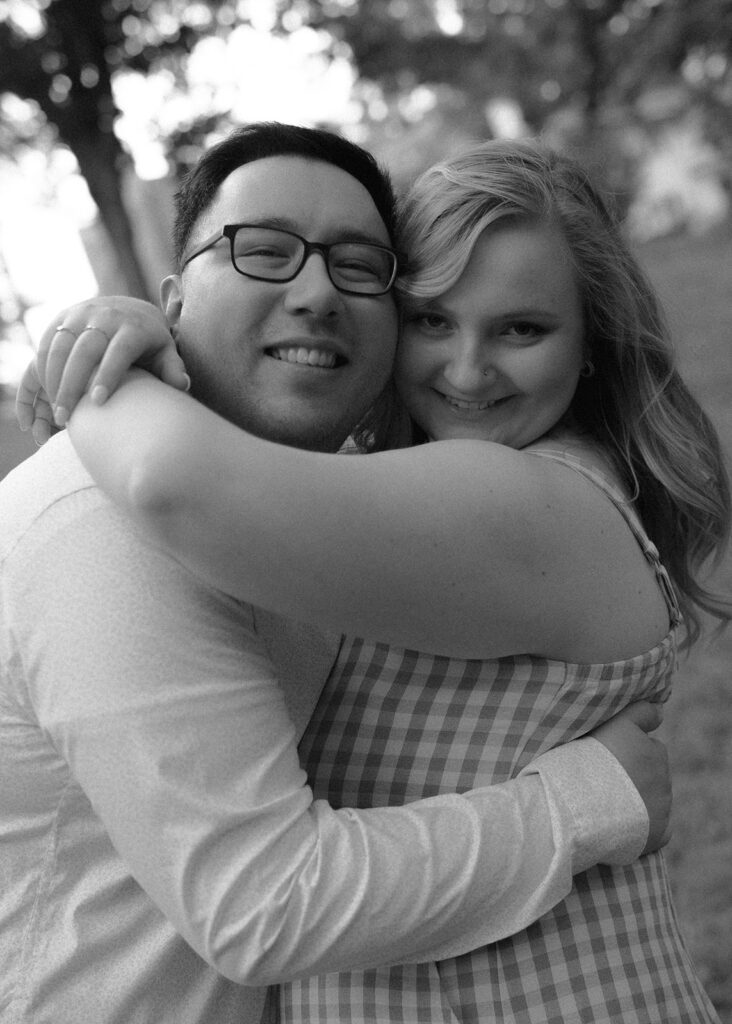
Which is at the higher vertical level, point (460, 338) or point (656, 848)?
point (460, 338)

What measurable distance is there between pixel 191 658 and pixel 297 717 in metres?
0.38

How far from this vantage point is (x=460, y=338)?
2.02 metres

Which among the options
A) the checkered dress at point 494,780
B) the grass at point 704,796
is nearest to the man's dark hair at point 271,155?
the grass at point 704,796

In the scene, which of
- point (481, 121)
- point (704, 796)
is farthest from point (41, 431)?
point (481, 121)

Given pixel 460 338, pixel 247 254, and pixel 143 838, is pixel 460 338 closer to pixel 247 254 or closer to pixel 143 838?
pixel 247 254

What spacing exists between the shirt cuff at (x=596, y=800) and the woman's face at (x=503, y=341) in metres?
0.58

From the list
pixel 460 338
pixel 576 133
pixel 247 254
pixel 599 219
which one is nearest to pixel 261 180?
pixel 247 254

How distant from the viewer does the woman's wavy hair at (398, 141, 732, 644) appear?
6.51 ft

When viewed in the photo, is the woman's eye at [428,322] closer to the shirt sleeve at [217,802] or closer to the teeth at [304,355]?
the teeth at [304,355]

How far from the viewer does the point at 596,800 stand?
68.4 inches

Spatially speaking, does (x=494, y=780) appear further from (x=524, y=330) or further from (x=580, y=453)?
(x=524, y=330)

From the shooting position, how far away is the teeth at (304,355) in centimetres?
197

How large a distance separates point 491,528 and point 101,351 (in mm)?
593

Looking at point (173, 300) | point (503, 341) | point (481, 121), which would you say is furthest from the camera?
point (481, 121)
